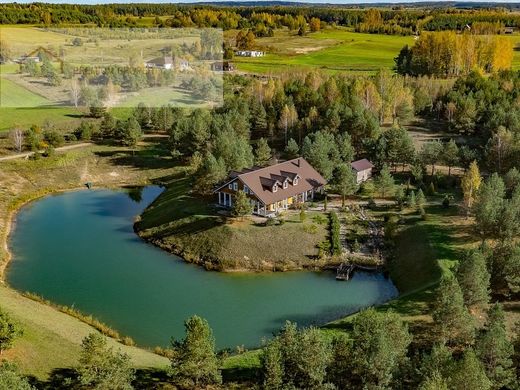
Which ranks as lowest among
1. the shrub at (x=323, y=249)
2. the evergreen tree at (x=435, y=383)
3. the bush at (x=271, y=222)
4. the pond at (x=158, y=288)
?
the pond at (x=158, y=288)

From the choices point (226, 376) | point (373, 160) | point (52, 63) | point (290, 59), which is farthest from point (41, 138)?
point (290, 59)

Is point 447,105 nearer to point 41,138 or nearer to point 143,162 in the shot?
point 143,162

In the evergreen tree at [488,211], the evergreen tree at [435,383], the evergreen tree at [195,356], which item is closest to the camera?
the evergreen tree at [435,383]

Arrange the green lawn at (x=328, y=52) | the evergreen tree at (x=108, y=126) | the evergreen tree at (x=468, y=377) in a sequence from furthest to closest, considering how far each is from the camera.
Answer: the green lawn at (x=328, y=52), the evergreen tree at (x=108, y=126), the evergreen tree at (x=468, y=377)

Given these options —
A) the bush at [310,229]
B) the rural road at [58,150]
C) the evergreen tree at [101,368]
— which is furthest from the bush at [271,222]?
the rural road at [58,150]

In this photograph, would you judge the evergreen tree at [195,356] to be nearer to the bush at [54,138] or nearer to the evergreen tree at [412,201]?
the evergreen tree at [412,201]

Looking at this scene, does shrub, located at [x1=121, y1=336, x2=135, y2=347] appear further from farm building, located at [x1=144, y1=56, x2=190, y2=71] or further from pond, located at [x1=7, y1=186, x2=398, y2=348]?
farm building, located at [x1=144, y1=56, x2=190, y2=71]
